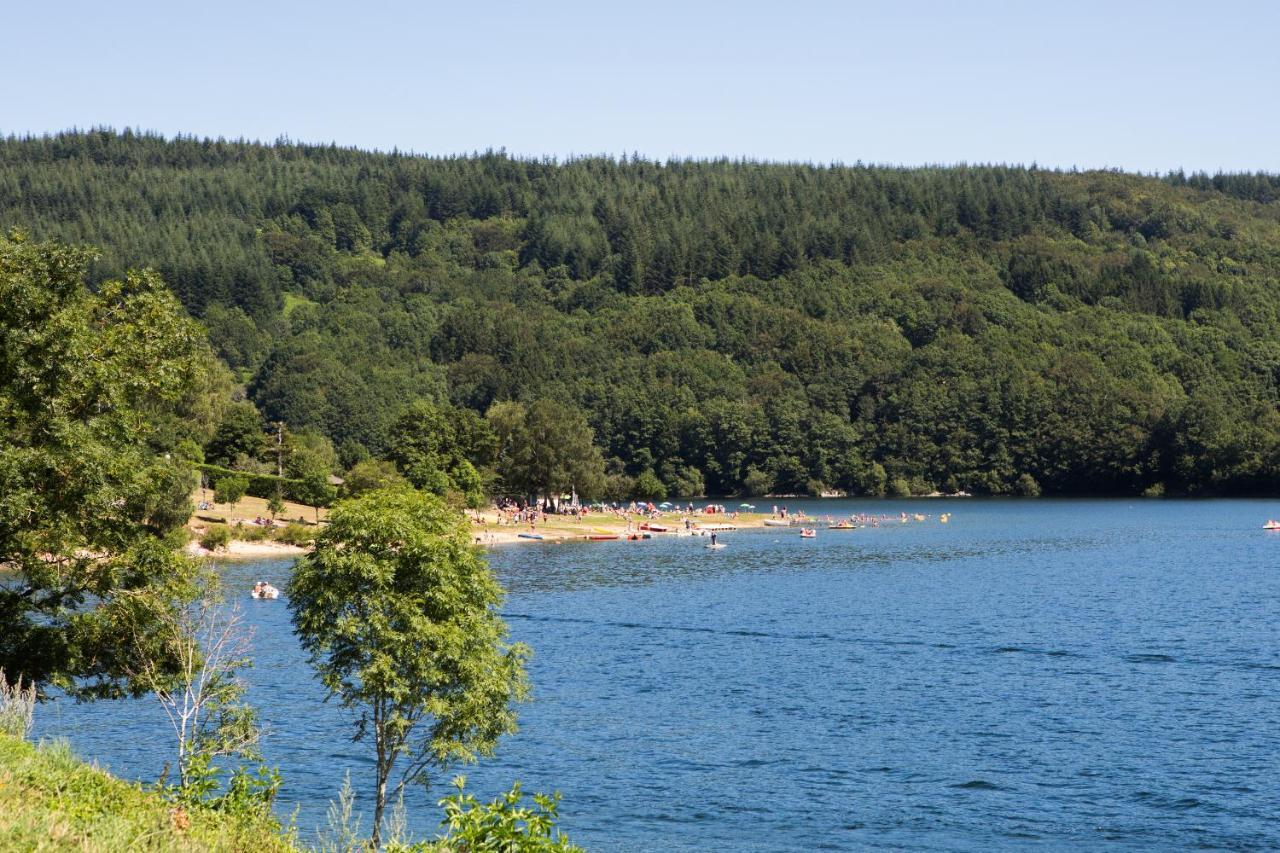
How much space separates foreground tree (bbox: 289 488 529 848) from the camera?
2625 cm

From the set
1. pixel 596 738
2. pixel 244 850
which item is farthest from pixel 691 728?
pixel 244 850

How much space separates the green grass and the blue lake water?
1278 centimetres

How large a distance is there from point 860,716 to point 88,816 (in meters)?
31.6

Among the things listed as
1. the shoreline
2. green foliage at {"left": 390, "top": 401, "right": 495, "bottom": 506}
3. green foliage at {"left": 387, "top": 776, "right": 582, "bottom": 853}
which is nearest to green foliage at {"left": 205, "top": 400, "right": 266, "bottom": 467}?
green foliage at {"left": 390, "top": 401, "right": 495, "bottom": 506}

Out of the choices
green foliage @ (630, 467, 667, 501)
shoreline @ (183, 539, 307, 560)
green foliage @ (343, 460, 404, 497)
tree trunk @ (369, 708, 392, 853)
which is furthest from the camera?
green foliage @ (630, 467, 667, 501)

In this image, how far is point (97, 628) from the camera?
28.3 metres

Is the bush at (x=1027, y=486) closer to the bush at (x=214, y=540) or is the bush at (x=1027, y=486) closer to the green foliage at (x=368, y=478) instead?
the green foliage at (x=368, y=478)

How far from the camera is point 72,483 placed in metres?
27.8

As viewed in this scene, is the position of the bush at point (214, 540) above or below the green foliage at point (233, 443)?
below

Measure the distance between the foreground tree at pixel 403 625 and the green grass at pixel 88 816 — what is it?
24.7 feet

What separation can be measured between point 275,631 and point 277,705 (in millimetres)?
16188

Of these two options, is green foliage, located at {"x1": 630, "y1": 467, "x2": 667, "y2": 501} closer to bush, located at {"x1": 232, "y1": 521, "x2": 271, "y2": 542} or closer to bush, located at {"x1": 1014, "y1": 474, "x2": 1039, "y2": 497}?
bush, located at {"x1": 1014, "y1": 474, "x2": 1039, "y2": 497}

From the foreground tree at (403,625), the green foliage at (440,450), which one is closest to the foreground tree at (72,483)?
the foreground tree at (403,625)

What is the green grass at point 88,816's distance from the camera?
531 inches
